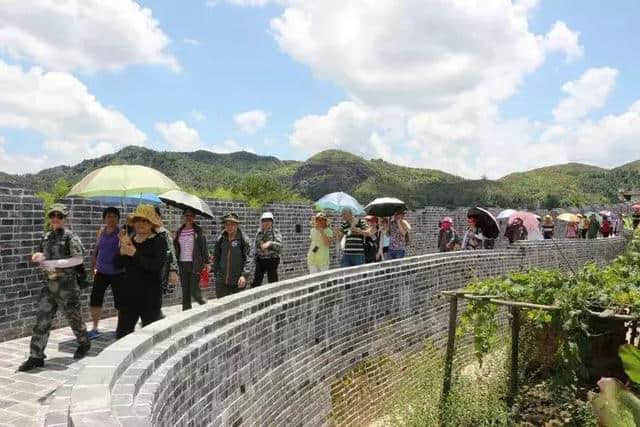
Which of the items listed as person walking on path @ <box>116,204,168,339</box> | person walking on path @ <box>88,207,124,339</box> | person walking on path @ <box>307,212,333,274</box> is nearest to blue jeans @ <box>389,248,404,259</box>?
person walking on path @ <box>307,212,333,274</box>

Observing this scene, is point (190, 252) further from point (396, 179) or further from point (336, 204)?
point (396, 179)

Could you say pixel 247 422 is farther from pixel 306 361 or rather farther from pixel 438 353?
pixel 438 353

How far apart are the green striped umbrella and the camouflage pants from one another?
2.77m

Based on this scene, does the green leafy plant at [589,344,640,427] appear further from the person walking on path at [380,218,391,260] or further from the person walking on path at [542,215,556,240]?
the person walking on path at [542,215,556,240]

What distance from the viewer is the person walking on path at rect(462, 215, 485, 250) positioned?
12320mm

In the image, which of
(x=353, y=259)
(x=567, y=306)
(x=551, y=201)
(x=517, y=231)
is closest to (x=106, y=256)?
(x=353, y=259)

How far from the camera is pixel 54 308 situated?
5824 millimetres

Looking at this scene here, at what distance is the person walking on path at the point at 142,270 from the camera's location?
5.53m

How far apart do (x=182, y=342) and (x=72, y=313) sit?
297cm

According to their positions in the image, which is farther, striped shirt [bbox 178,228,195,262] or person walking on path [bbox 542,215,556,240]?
person walking on path [bbox 542,215,556,240]

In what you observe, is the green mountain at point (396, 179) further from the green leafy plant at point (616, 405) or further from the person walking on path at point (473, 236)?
the green leafy plant at point (616, 405)

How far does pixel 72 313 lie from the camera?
5965mm

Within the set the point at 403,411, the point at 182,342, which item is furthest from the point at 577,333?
the point at 182,342

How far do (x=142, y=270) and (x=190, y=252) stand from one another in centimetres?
213
